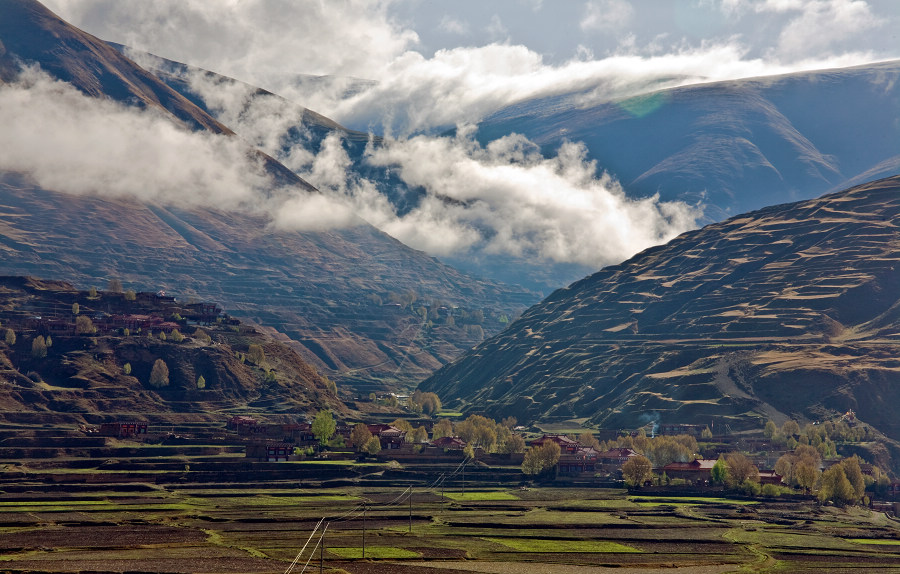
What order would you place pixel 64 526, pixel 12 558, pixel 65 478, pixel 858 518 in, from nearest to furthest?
pixel 12 558 < pixel 64 526 < pixel 858 518 < pixel 65 478

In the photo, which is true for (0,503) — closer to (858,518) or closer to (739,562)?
(739,562)

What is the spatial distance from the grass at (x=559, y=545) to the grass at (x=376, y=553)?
1416 cm

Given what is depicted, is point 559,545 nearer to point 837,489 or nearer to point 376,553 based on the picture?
point 376,553

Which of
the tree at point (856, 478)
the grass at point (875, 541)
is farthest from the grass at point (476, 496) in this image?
the grass at point (875, 541)

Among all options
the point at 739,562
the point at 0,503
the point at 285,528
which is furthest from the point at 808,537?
the point at 0,503

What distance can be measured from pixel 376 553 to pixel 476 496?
209ft

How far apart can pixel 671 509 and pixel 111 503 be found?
3407 inches

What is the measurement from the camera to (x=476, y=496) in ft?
636

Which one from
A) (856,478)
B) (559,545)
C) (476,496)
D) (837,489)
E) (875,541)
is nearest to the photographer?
(559,545)

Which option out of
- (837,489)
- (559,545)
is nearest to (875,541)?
(837,489)

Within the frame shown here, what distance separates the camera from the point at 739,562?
132250 millimetres

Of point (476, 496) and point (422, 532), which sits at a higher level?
point (476, 496)

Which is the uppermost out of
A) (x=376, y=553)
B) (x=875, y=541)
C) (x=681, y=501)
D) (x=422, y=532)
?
(x=681, y=501)

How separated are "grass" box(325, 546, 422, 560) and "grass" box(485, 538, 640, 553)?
14.2m
